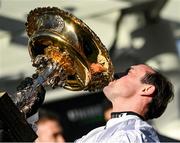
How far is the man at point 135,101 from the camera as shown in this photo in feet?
6.62

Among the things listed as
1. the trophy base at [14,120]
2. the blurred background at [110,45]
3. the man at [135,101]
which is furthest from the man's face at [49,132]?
the blurred background at [110,45]

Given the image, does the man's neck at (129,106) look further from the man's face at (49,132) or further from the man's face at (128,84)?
the man's face at (49,132)

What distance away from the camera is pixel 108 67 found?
2143 mm

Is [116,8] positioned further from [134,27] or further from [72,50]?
[72,50]

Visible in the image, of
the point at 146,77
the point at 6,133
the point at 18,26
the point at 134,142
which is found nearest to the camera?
the point at 6,133

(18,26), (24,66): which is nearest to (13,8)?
(18,26)

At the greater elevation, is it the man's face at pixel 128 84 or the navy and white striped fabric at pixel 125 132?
the man's face at pixel 128 84

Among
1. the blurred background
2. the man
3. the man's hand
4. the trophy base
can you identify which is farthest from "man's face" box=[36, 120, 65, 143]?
the blurred background

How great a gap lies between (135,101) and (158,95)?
4.1 inches

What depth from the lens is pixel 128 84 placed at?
87.2 inches

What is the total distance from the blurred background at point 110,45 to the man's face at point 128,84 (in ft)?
8.76

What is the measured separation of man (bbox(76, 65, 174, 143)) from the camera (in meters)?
2.02

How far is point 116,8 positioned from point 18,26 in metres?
0.90

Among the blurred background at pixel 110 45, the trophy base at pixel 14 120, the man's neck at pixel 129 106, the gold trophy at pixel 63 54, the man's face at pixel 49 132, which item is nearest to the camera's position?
the trophy base at pixel 14 120
